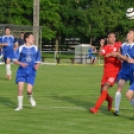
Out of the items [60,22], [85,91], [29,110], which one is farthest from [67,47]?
[29,110]

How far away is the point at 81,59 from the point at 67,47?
28.9 meters

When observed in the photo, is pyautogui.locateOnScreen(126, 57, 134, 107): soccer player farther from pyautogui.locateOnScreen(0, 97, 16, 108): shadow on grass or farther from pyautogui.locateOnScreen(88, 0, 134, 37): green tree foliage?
pyautogui.locateOnScreen(88, 0, 134, 37): green tree foliage

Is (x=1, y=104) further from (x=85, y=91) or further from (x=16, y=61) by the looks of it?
(x=85, y=91)

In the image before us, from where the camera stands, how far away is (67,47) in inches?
2714

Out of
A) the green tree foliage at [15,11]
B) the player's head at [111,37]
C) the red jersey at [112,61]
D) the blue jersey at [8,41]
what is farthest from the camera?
the green tree foliage at [15,11]

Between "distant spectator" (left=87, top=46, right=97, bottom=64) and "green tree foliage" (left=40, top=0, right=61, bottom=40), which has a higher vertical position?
"green tree foliage" (left=40, top=0, right=61, bottom=40)

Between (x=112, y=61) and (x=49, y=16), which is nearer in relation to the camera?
(x=112, y=61)

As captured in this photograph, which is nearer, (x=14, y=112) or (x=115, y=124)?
(x=115, y=124)

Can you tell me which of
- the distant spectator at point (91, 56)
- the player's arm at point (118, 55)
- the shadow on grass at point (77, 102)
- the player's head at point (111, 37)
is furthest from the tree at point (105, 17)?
the player's arm at point (118, 55)

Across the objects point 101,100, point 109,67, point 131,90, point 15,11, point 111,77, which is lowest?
point 101,100

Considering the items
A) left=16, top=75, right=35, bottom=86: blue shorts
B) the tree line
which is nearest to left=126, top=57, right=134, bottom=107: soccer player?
left=16, top=75, right=35, bottom=86: blue shorts

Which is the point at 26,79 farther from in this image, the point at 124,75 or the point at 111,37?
the point at 124,75

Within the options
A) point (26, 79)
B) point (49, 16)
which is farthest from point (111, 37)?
point (49, 16)

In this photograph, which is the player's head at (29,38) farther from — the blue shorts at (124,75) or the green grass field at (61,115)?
the blue shorts at (124,75)
